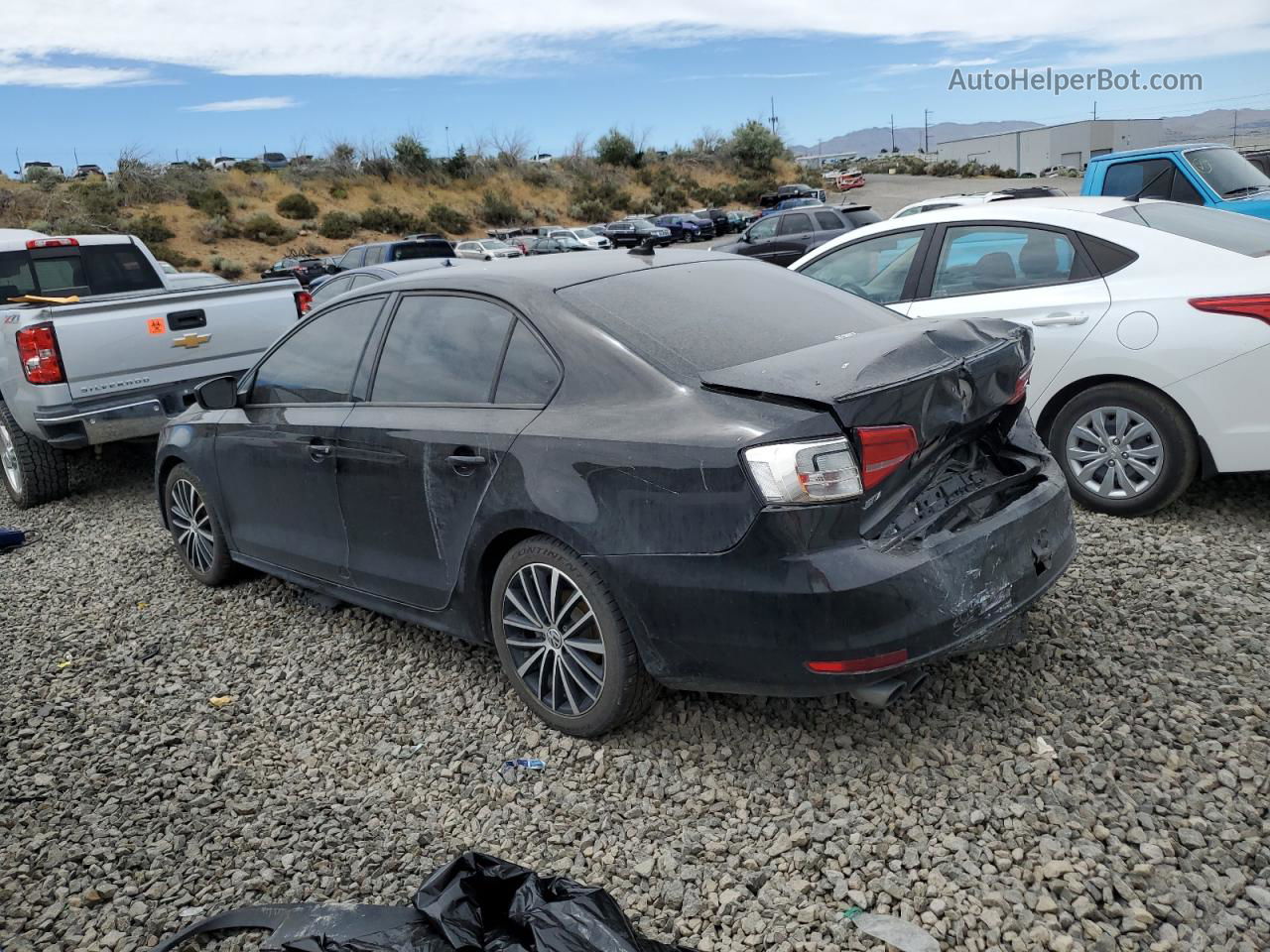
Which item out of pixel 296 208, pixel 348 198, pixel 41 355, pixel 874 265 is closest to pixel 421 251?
pixel 41 355

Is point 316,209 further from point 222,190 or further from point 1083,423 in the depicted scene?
point 1083,423

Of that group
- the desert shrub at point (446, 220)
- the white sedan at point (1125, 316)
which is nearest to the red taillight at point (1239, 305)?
the white sedan at point (1125, 316)

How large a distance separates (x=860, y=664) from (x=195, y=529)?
12.9 ft

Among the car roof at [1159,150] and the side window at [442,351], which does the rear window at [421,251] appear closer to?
the car roof at [1159,150]

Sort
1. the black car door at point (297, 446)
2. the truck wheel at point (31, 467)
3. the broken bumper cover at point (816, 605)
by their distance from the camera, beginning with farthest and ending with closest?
the truck wheel at point (31, 467)
the black car door at point (297, 446)
the broken bumper cover at point (816, 605)

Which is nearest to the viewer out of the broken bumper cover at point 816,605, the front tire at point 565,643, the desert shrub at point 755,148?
the broken bumper cover at point 816,605

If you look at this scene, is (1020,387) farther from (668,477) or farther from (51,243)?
(51,243)

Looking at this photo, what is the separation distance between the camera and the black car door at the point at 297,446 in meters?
4.26

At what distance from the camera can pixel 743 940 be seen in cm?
260

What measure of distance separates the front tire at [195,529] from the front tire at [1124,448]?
14.3 feet

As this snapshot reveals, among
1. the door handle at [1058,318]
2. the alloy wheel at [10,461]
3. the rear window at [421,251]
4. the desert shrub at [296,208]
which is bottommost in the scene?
the alloy wheel at [10,461]

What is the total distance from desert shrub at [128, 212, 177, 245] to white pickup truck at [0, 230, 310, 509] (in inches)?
1530

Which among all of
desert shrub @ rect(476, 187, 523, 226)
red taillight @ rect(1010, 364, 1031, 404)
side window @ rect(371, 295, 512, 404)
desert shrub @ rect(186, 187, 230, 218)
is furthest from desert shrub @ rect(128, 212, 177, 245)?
red taillight @ rect(1010, 364, 1031, 404)

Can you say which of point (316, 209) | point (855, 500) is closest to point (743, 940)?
point (855, 500)
